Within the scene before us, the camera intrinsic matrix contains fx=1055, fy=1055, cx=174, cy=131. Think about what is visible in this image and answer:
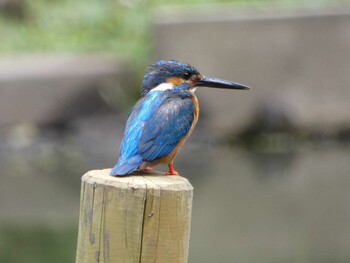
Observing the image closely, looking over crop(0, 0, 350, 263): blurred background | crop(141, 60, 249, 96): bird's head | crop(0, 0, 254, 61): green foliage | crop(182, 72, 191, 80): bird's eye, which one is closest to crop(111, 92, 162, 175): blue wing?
crop(141, 60, 249, 96): bird's head

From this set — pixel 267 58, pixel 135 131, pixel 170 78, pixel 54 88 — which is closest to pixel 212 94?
pixel 267 58

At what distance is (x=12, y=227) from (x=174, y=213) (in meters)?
5.31

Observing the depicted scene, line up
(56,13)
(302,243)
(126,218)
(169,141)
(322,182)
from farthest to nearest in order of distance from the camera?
(56,13)
(322,182)
(302,243)
(169,141)
(126,218)

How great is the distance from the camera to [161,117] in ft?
13.6

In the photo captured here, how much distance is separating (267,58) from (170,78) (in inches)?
286

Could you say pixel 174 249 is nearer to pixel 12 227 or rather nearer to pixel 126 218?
pixel 126 218

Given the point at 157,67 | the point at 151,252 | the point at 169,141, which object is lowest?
the point at 151,252

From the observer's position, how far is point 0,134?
11234 mm

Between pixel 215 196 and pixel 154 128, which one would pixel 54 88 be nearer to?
pixel 215 196

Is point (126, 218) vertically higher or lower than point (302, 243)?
higher

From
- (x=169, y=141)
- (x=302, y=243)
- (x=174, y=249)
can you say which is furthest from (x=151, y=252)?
(x=302, y=243)

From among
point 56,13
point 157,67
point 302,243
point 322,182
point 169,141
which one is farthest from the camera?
point 56,13

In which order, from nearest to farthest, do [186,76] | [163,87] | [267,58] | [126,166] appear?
[126,166], [163,87], [186,76], [267,58]

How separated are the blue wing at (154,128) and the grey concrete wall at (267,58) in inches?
283
